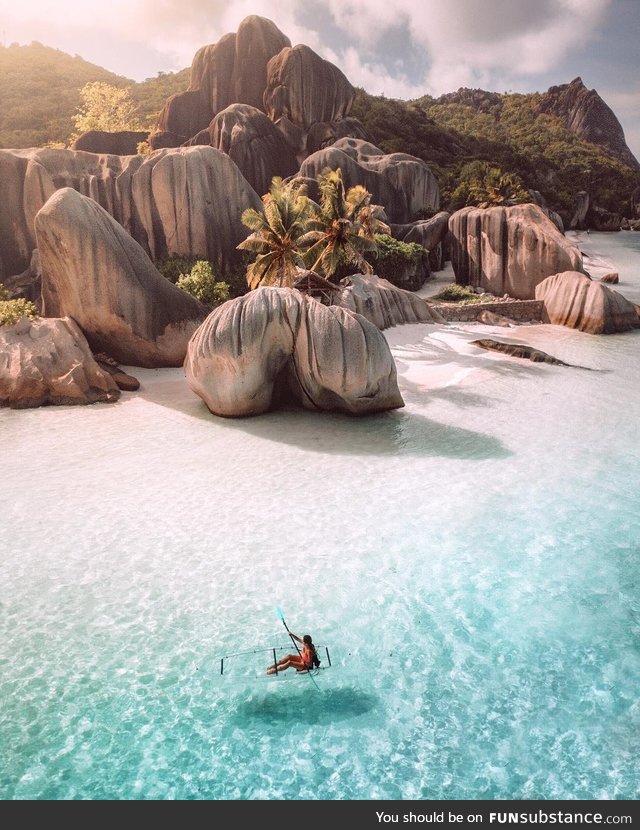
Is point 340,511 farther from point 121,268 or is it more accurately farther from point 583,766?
point 121,268

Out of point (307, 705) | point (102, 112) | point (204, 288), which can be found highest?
point (102, 112)

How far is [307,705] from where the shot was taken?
674cm

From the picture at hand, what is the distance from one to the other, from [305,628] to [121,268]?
16.5m

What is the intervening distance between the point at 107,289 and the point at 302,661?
16.9 meters

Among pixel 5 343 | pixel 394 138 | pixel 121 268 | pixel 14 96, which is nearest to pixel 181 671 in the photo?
pixel 5 343

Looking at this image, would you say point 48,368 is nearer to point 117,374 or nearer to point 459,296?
point 117,374

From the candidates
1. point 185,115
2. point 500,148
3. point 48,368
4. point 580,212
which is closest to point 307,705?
point 48,368

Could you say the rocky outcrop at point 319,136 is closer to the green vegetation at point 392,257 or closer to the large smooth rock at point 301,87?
the large smooth rock at point 301,87

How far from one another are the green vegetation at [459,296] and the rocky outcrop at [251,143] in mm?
18271

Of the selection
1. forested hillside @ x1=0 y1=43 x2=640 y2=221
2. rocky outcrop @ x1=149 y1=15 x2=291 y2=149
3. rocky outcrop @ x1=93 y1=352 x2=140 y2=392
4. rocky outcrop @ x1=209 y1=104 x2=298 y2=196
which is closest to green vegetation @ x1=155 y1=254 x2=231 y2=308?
rocky outcrop @ x1=93 y1=352 x2=140 y2=392

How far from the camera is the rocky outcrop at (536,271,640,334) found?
29.7 m

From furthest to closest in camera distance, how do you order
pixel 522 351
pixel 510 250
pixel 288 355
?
1. pixel 510 250
2. pixel 522 351
3. pixel 288 355

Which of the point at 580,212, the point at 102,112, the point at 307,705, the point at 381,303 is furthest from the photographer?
the point at 580,212

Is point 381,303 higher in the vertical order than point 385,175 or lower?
lower
